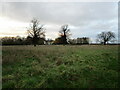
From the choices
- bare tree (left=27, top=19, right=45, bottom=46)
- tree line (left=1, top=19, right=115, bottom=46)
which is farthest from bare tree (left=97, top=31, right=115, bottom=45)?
bare tree (left=27, top=19, right=45, bottom=46)

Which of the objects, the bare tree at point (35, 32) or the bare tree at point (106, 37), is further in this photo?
the bare tree at point (106, 37)

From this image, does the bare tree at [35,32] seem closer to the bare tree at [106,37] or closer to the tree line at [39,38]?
the tree line at [39,38]

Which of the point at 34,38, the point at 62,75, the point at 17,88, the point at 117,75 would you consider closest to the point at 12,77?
the point at 17,88

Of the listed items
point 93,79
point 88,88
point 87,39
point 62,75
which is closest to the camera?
point 88,88

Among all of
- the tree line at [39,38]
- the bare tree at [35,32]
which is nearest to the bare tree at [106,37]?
the tree line at [39,38]

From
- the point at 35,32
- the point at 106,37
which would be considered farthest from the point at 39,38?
the point at 106,37

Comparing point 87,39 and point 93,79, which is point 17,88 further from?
point 87,39

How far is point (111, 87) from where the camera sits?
218 inches

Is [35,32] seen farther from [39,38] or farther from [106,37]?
[106,37]

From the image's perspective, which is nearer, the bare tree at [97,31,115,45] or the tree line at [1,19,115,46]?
the tree line at [1,19,115,46]

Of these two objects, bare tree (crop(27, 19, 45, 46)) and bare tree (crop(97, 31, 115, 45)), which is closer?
bare tree (crop(27, 19, 45, 46))

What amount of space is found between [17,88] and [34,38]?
3721 cm

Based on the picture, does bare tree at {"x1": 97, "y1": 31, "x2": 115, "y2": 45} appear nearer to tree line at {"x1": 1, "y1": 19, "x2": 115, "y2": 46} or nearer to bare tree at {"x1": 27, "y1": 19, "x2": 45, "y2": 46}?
tree line at {"x1": 1, "y1": 19, "x2": 115, "y2": 46}

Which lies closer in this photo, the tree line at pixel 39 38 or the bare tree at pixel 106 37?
the tree line at pixel 39 38
